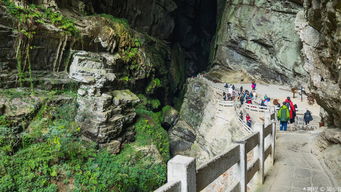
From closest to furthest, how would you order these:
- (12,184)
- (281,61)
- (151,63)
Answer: (12,184) < (151,63) < (281,61)

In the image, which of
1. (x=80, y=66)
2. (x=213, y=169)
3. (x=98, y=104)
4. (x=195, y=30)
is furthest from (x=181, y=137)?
(x=195, y=30)

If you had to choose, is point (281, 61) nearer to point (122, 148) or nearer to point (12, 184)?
point (122, 148)

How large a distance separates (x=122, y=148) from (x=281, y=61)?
2100 cm

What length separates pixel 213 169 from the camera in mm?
3383

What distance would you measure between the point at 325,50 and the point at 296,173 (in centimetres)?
356

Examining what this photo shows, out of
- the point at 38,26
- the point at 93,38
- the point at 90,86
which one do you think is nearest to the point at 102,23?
the point at 93,38

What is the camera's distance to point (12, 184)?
911cm

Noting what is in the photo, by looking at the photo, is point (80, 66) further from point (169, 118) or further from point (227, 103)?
point (169, 118)

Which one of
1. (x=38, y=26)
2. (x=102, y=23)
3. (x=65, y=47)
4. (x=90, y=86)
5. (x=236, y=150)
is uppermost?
(x=102, y=23)

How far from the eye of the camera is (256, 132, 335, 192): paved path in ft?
18.3

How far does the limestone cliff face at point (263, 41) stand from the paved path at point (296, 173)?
18369mm

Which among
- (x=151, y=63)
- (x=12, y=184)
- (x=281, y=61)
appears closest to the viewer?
(x=12, y=184)

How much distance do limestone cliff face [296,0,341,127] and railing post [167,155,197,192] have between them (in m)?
4.95

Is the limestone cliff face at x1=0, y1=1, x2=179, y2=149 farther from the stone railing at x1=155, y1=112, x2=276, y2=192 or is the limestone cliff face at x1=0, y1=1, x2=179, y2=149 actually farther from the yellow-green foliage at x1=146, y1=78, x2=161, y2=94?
the stone railing at x1=155, y1=112, x2=276, y2=192
